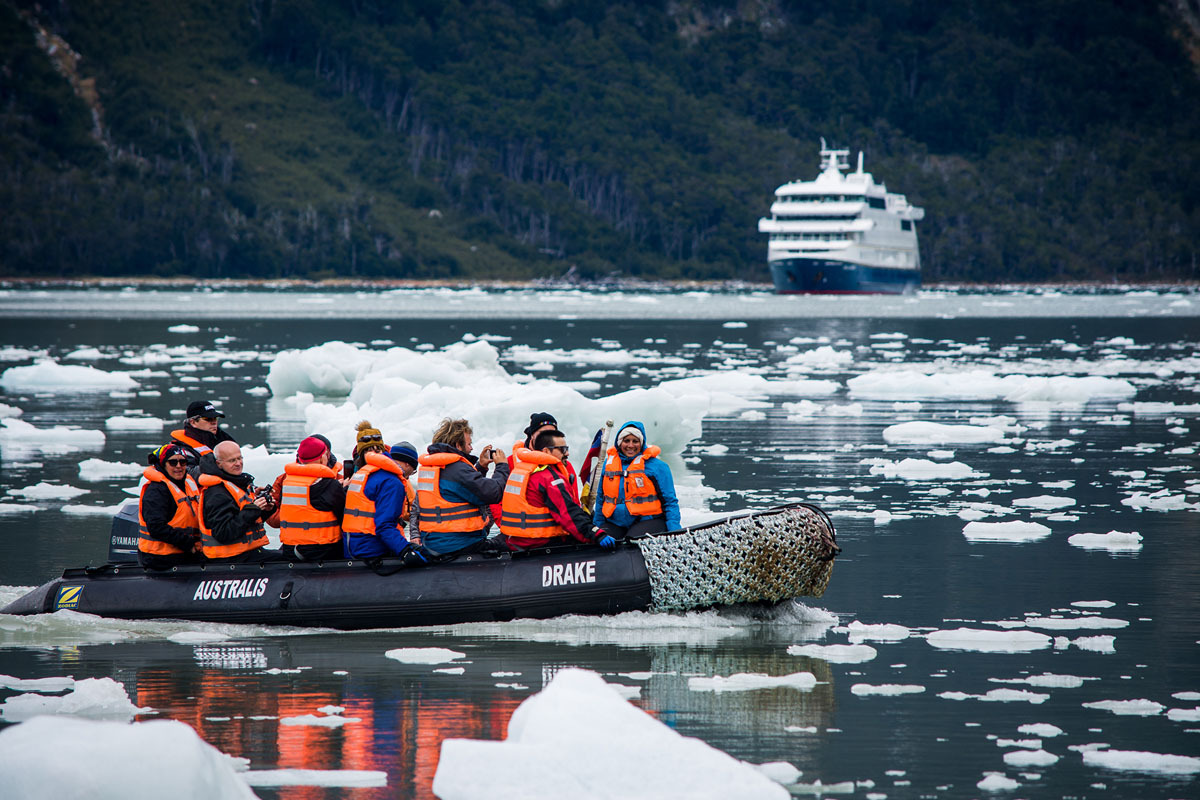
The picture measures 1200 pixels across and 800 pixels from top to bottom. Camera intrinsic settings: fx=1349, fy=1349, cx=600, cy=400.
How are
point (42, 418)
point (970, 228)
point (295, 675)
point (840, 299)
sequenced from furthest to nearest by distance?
1. point (970, 228)
2. point (840, 299)
3. point (42, 418)
4. point (295, 675)

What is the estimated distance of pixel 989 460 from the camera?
50.6ft

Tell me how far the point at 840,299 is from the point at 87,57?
9665cm

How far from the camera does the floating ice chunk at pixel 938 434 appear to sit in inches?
675

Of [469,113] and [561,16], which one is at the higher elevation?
[561,16]

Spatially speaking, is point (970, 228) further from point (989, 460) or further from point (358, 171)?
point (989, 460)

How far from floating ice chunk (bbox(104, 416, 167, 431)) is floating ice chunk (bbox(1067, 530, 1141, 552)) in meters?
12.6

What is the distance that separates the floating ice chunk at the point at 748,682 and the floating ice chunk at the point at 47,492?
8143mm

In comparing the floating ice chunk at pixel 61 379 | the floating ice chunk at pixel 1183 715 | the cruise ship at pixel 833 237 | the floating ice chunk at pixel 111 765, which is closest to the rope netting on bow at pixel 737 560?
the floating ice chunk at pixel 1183 715

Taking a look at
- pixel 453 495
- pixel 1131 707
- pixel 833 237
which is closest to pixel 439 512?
pixel 453 495

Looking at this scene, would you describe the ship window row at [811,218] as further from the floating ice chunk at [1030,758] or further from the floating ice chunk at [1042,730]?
Answer: the floating ice chunk at [1030,758]

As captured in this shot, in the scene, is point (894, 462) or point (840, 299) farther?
point (840, 299)

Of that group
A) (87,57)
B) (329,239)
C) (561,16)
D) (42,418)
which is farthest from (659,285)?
(42,418)

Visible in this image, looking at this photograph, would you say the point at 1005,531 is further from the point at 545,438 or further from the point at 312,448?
the point at 312,448

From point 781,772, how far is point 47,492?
9.71m
